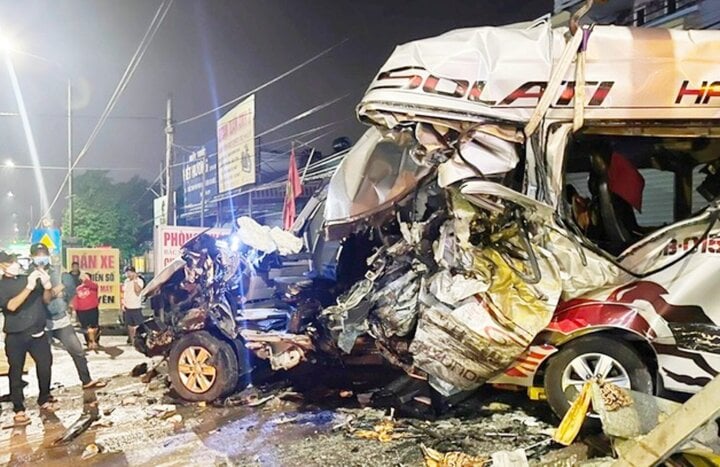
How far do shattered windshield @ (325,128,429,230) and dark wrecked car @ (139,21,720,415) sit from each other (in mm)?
23

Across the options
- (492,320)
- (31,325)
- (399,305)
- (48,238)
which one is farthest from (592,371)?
(48,238)

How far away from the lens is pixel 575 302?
4.21m

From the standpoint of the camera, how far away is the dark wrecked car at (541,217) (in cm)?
389

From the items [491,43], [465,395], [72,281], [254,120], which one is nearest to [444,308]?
[465,395]

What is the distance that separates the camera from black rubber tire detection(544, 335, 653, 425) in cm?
408

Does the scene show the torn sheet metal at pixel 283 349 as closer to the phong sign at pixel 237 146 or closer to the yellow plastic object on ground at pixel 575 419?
the yellow plastic object on ground at pixel 575 419

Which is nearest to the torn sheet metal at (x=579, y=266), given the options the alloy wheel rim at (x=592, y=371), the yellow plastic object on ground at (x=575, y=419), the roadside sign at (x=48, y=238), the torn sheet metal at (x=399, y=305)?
the alloy wheel rim at (x=592, y=371)

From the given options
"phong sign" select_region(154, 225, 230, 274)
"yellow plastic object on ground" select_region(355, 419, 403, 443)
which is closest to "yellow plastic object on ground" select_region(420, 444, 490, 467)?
"yellow plastic object on ground" select_region(355, 419, 403, 443)

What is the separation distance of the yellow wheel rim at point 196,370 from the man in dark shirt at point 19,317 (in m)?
1.71

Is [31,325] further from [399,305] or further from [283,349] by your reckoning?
[399,305]

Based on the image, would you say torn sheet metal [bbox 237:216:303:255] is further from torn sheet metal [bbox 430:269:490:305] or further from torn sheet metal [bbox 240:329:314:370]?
torn sheet metal [bbox 430:269:490:305]

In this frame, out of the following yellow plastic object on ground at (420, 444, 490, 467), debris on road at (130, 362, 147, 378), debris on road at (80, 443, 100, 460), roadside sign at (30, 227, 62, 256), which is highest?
roadside sign at (30, 227, 62, 256)

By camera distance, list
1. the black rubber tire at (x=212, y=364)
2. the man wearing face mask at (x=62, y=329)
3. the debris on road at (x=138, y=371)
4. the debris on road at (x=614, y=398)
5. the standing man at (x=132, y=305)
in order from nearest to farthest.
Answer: the debris on road at (x=614, y=398) < the black rubber tire at (x=212, y=364) < the man wearing face mask at (x=62, y=329) < the debris on road at (x=138, y=371) < the standing man at (x=132, y=305)

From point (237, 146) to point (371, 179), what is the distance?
1536cm
